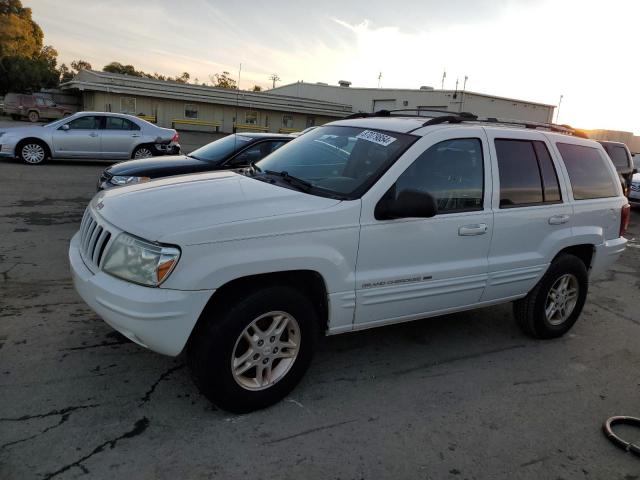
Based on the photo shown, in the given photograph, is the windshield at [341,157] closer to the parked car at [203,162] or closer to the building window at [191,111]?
the parked car at [203,162]

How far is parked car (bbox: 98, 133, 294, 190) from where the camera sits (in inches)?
288

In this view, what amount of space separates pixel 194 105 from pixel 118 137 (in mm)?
25907

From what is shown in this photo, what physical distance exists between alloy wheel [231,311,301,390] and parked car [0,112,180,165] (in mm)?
12235

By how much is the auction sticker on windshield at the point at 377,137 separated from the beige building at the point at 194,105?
30.7 m

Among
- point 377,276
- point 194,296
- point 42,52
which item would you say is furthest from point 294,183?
point 42,52

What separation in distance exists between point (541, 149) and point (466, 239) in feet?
4.31

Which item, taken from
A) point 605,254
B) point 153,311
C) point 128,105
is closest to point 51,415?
point 153,311

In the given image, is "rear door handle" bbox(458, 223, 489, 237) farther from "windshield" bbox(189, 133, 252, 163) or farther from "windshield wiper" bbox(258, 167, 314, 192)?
"windshield" bbox(189, 133, 252, 163)

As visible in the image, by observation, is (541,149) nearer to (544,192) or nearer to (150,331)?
(544,192)

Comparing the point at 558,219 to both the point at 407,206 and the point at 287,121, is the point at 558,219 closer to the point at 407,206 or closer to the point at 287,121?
the point at 407,206

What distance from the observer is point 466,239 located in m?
3.86

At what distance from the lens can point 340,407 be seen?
3.40 m

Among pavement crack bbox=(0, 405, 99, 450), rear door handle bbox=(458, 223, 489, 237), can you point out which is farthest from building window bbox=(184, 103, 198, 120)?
pavement crack bbox=(0, 405, 99, 450)

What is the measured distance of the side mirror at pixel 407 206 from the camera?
3.31m
